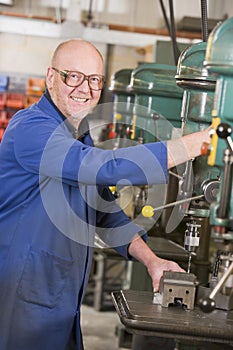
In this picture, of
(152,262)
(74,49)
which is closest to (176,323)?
(152,262)

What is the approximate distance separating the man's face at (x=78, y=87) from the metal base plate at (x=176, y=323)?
0.57m

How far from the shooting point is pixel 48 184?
2105 mm

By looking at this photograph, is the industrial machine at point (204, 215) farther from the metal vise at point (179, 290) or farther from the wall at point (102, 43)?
the wall at point (102, 43)

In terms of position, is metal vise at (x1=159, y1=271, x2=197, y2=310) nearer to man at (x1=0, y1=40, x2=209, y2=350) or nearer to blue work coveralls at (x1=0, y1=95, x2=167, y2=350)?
man at (x1=0, y1=40, x2=209, y2=350)

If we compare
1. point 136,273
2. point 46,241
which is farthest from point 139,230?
point 136,273

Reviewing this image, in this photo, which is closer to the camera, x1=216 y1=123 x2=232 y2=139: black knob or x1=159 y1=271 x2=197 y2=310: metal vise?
x1=216 y1=123 x2=232 y2=139: black knob

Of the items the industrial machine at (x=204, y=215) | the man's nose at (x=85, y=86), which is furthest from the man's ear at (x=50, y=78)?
the industrial machine at (x=204, y=215)

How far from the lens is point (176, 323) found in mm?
1832

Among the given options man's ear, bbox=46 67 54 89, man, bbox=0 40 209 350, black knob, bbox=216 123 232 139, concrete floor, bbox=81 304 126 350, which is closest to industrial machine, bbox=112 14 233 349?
black knob, bbox=216 123 232 139

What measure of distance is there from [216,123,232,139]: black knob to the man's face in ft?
2.01

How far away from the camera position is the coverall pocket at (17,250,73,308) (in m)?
2.08

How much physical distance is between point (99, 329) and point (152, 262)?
2.54 meters

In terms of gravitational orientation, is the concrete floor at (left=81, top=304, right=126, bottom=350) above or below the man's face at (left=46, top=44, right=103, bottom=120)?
below

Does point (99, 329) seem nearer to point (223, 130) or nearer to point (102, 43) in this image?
point (102, 43)
